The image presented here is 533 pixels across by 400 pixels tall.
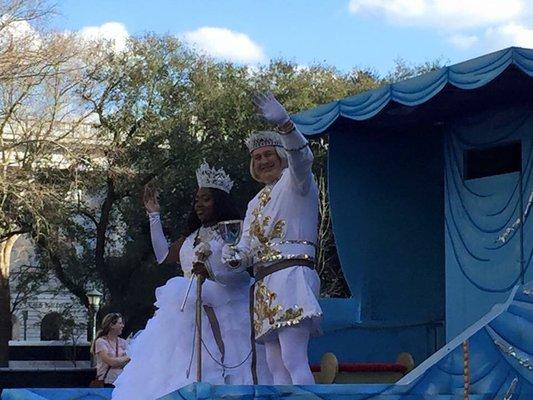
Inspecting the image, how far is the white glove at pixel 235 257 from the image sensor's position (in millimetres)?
5688

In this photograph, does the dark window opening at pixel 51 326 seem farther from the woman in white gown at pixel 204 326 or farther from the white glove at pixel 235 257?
the white glove at pixel 235 257

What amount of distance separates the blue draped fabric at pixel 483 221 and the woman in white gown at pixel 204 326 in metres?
2.11

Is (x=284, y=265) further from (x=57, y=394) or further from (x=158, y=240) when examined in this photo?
(x=158, y=240)

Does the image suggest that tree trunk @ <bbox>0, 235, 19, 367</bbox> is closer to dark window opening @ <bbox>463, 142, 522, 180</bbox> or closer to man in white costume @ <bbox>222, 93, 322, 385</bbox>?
dark window opening @ <bbox>463, 142, 522, 180</bbox>

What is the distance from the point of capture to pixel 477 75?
6363mm

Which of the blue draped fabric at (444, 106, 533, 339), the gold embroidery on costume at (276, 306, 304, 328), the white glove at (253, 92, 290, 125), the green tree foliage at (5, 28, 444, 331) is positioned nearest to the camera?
the white glove at (253, 92, 290, 125)

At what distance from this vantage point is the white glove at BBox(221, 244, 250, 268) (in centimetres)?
569

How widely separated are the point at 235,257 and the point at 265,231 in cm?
26

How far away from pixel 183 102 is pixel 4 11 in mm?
6540

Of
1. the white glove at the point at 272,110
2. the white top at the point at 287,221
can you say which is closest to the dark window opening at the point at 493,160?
the white top at the point at 287,221

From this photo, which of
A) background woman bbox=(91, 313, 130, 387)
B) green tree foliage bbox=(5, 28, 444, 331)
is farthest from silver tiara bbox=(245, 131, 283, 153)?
green tree foliage bbox=(5, 28, 444, 331)

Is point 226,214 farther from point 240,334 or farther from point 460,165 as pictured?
point 460,165

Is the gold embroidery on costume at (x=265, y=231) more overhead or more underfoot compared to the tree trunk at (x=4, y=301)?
more overhead

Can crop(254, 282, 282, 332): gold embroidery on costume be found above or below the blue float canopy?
below
